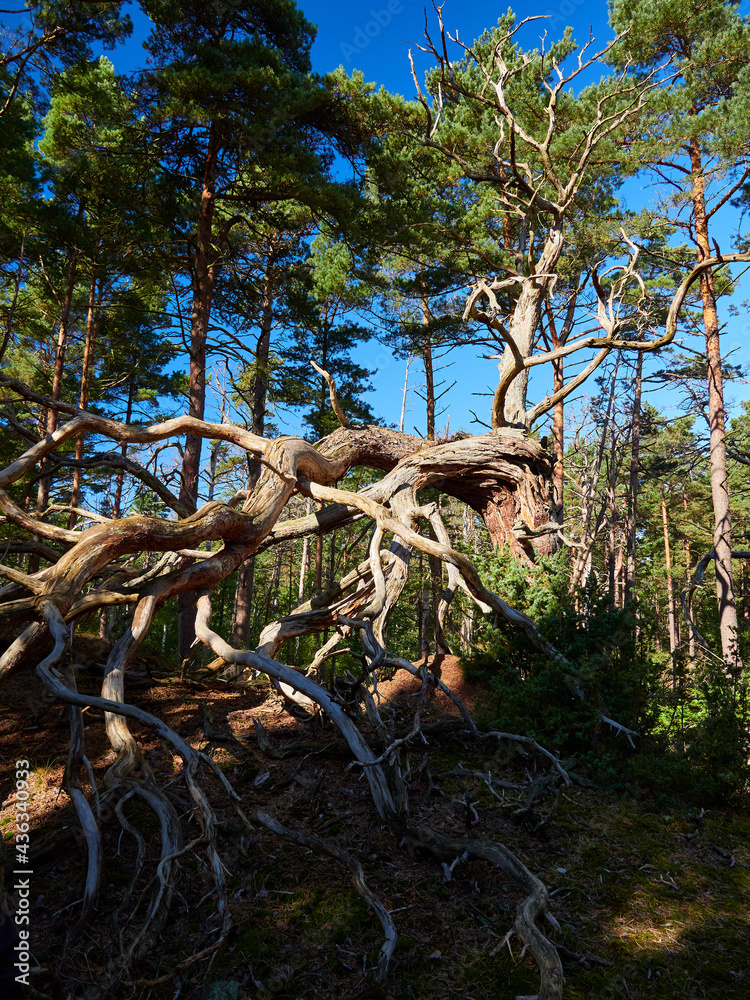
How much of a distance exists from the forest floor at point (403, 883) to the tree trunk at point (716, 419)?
18.5 ft

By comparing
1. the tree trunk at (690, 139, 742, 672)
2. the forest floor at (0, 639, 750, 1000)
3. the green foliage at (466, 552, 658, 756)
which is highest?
the tree trunk at (690, 139, 742, 672)

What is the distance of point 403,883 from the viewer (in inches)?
150

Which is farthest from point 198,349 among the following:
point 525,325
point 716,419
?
point 716,419

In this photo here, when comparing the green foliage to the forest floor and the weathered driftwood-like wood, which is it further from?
the forest floor

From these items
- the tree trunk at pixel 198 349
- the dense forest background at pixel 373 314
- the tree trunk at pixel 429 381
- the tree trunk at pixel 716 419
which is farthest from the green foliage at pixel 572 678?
the tree trunk at pixel 429 381

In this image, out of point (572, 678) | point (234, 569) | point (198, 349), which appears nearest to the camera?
point (572, 678)

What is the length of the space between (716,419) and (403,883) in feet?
35.4

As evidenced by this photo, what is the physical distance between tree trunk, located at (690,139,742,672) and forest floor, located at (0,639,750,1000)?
563 centimetres

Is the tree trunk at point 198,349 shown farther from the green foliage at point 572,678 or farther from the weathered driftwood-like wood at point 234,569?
the green foliage at point 572,678

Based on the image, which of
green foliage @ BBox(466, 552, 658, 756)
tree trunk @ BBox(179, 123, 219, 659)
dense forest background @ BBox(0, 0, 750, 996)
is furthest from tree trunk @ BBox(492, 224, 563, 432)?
tree trunk @ BBox(179, 123, 219, 659)

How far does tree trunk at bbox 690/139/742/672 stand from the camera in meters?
10.0

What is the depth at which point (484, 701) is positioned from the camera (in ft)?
24.1

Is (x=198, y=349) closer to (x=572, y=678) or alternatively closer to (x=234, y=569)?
(x=234, y=569)

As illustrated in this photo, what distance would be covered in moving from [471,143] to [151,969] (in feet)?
45.5
